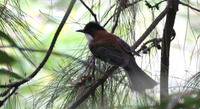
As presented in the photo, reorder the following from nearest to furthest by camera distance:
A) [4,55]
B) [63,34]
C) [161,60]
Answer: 1. [4,55]
2. [161,60]
3. [63,34]

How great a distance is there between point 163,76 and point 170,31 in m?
0.33

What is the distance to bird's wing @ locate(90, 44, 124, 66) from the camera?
2178 mm

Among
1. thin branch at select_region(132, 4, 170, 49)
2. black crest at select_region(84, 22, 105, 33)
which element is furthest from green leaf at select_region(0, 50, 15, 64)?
black crest at select_region(84, 22, 105, 33)

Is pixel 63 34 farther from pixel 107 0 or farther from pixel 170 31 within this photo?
pixel 170 31

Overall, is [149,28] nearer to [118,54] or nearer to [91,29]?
[118,54]

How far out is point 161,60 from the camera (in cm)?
215

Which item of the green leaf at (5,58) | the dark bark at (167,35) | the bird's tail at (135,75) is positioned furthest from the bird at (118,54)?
the green leaf at (5,58)

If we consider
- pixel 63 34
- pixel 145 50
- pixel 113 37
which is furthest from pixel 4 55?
pixel 63 34

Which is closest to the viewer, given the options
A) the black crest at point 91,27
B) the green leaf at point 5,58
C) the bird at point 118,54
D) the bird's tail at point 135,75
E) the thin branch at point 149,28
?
the green leaf at point 5,58

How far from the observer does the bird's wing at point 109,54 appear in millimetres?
2178

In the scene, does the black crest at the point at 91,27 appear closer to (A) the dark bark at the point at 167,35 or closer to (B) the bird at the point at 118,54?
(B) the bird at the point at 118,54

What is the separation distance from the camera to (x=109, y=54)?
91.2 inches

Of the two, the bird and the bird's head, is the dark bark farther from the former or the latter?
the bird's head

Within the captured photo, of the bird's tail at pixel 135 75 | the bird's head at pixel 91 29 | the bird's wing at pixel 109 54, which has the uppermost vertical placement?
the bird's head at pixel 91 29
